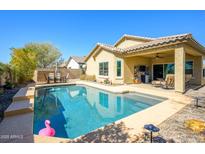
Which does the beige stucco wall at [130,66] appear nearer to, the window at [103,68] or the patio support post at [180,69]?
the window at [103,68]

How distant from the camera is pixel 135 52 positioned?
540 inches

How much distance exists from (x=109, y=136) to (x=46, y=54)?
159 ft

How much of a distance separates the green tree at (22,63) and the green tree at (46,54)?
26.2 metres

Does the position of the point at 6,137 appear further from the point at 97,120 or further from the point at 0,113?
the point at 97,120

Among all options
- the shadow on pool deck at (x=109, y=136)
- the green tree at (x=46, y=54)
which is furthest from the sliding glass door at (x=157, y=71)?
the green tree at (x=46, y=54)

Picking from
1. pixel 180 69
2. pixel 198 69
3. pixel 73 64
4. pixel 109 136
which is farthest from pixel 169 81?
pixel 73 64

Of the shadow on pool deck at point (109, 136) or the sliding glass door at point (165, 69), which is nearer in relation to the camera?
the shadow on pool deck at point (109, 136)

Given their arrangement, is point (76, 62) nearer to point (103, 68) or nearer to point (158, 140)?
point (103, 68)

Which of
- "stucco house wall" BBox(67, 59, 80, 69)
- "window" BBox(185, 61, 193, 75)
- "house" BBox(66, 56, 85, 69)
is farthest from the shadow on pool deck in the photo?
A: "stucco house wall" BBox(67, 59, 80, 69)

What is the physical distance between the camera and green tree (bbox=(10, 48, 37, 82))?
1857 cm

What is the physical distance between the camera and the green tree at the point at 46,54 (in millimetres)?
44431
